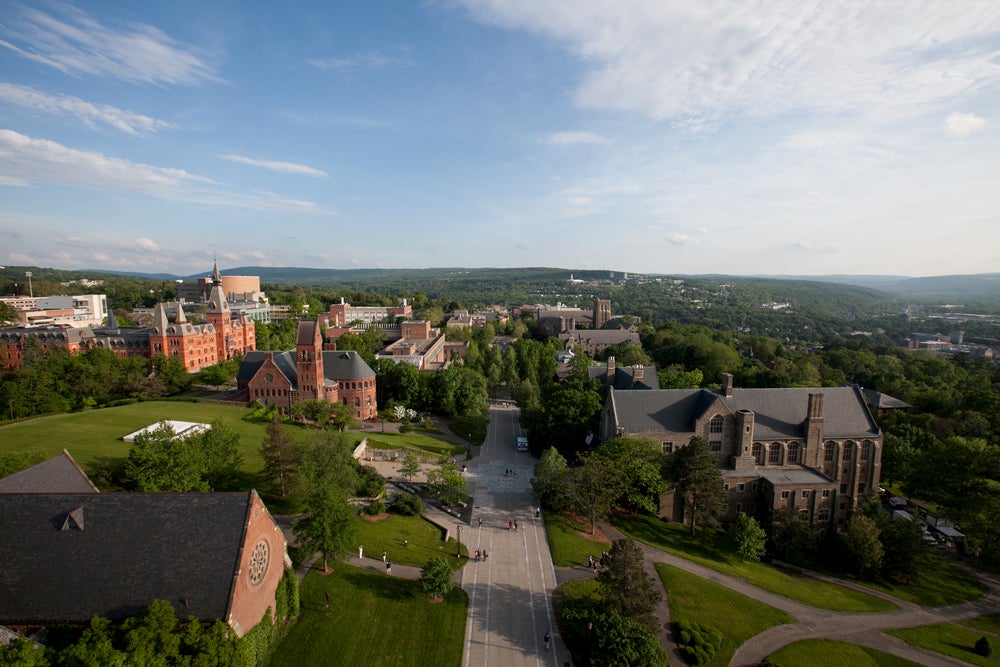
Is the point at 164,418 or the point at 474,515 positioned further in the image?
the point at 164,418

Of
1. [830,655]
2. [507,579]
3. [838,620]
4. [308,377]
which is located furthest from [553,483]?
[308,377]

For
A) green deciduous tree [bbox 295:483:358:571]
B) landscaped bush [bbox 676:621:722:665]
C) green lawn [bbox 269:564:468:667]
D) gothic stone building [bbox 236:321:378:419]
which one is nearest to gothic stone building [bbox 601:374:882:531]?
landscaped bush [bbox 676:621:722:665]

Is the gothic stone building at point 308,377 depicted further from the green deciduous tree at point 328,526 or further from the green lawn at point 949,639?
the green lawn at point 949,639

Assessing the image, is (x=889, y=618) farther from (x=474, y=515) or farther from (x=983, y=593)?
(x=474, y=515)

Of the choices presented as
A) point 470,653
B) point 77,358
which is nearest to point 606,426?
point 470,653

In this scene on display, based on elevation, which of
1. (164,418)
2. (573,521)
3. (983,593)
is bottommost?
(983,593)

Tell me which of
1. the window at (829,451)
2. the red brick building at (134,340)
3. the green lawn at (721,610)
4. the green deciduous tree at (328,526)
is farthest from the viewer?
the red brick building at (134,340)

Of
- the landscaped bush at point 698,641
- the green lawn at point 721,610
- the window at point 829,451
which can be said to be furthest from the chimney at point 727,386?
the landscaped bush at point 698,641
